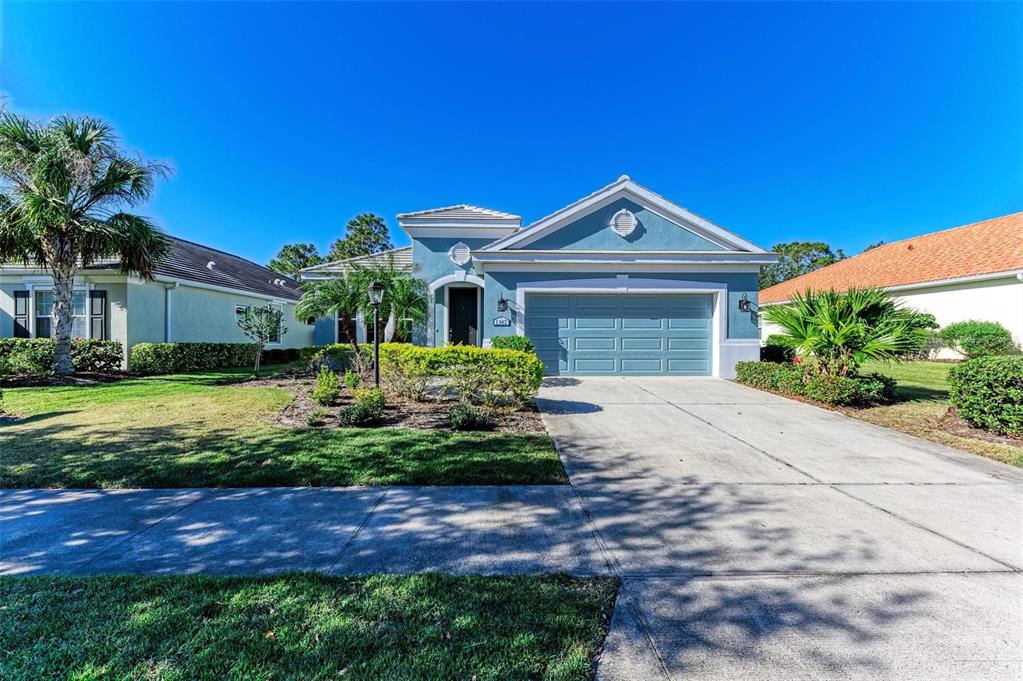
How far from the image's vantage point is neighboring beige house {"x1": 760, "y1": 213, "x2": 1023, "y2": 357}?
14.4 metres

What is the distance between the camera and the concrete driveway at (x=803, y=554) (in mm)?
2057

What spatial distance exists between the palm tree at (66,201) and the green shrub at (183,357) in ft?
4.87

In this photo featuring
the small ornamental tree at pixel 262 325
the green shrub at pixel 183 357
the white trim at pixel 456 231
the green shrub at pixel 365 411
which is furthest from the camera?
the white trim at pixel 456 231

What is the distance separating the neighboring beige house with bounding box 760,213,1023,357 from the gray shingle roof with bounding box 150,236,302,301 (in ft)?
63.4

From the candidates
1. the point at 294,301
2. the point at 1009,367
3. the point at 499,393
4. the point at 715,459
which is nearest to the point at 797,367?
the point at 1009,367

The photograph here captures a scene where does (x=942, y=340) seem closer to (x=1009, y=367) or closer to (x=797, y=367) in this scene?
(x=797, y=367)

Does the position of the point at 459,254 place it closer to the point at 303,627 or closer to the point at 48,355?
the point at 48,355

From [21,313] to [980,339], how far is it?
Result: 31.7m

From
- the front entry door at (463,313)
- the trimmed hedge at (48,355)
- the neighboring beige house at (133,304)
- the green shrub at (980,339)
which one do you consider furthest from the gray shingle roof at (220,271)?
the green shrub at (980,339)

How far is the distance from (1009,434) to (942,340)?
13959 millimetres

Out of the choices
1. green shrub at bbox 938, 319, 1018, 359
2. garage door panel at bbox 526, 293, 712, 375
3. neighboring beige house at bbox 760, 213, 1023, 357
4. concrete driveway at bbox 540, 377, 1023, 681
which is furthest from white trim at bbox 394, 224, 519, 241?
green shrub at bbox 938, 319, 1018, 359

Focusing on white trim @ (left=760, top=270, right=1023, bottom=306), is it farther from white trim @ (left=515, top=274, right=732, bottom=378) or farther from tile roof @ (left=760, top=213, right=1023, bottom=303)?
white trim @ (left=515, top=274, right=732, bottom=378)

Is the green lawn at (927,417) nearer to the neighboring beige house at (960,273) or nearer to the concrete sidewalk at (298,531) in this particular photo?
the neighboring beige house at (960,273)

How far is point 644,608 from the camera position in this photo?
2357 mm
